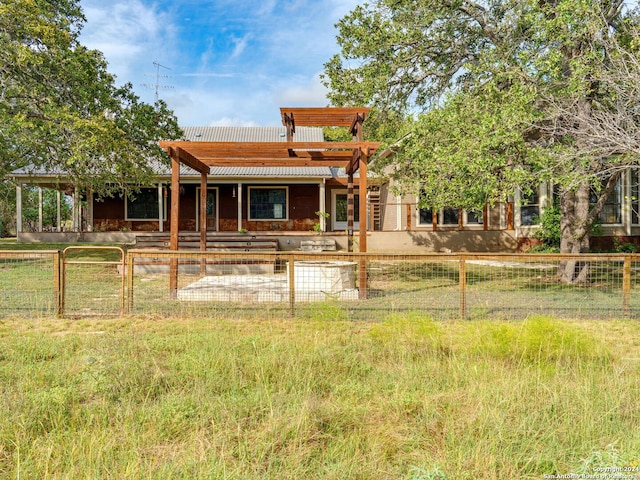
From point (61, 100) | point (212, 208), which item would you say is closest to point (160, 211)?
point (212, 208)

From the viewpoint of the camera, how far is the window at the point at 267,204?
19812 mm

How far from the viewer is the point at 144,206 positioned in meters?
20.0

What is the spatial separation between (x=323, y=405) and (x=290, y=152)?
23.9 ft

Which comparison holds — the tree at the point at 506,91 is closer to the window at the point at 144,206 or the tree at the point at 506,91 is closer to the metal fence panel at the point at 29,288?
the metal fence panel at the point at 29,288

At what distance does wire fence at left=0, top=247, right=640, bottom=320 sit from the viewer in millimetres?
6051

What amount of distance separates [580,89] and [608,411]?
19.8 feet

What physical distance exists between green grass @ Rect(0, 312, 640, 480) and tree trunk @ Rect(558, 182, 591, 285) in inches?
217

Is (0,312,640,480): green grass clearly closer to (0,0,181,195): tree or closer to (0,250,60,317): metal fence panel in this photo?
(0,250,60,317): metal fence panel

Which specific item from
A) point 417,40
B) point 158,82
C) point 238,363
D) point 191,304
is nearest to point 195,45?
point 158,82

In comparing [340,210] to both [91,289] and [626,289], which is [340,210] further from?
[626,289]

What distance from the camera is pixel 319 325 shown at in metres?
5.40

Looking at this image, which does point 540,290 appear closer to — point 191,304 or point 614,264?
point 614,264

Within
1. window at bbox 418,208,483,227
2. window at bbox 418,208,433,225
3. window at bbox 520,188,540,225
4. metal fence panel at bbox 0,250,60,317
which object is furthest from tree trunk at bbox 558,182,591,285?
metal fence panel at bbox 0,250,60,317

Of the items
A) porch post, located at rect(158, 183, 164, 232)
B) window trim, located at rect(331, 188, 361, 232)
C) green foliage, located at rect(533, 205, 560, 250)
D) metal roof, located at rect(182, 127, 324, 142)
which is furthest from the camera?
metal roof, located at rect(182, 127, 324, 142)
